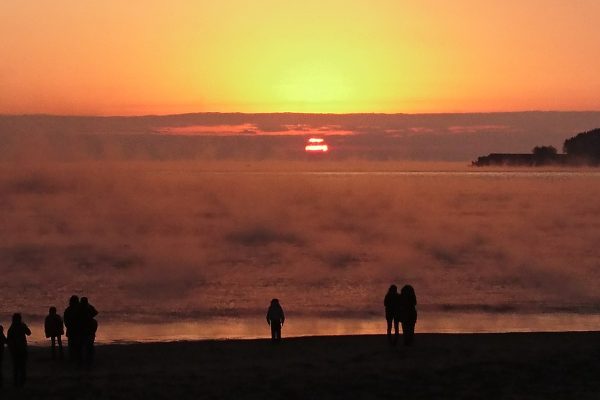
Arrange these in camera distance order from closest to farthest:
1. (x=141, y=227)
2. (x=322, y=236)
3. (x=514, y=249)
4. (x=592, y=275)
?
(x=592, y=275) < (x=514, y=249) < (x=322, y=236) < (x=141, y=227)

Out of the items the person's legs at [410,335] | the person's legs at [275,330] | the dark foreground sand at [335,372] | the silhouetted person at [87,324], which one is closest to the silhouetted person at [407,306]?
the person's legs at [410,335]

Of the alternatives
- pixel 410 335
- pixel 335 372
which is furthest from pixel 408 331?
pixel 335 372

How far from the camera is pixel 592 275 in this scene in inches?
2229

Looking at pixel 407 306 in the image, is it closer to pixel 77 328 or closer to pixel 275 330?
pixel 275 330

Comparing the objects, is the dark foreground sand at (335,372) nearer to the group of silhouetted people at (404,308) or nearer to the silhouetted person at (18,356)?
the silhouetted person at (18,356)

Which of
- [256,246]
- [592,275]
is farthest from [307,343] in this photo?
[256,246]

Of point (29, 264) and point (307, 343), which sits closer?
point (307, 343)

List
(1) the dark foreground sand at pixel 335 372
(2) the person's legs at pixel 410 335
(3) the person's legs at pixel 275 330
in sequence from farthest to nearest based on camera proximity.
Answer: (3) the person's legs at pixel 275 330 → (2) the person's legs at pixel 410 335 → (1) the dark foreground sand at pixel 335 372

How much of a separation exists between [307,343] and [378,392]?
7154mm

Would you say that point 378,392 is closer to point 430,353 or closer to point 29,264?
point 430,353

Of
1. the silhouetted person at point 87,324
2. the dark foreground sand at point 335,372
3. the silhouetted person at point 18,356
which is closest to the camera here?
the dark foreground sand at point 335,372

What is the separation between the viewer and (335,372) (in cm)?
1791

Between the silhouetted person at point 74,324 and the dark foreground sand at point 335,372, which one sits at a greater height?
the silhouetted person at point 74,324

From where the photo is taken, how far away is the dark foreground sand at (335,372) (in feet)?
52.4
